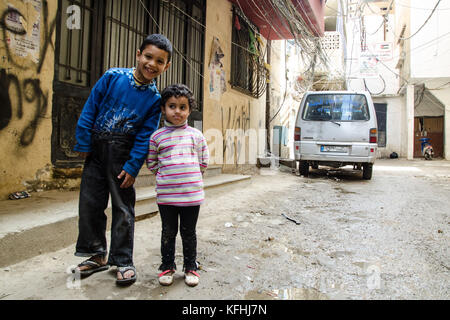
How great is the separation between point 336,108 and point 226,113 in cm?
249

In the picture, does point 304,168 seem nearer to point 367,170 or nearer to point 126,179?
point 367,170

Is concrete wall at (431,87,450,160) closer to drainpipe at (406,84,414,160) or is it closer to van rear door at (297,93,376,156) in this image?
drainpipe at (406,84,414,160)

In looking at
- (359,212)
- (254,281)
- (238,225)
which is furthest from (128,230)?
(359,212)

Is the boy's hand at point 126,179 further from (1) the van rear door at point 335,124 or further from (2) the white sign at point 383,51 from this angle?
(2) the white sign at point 383,51

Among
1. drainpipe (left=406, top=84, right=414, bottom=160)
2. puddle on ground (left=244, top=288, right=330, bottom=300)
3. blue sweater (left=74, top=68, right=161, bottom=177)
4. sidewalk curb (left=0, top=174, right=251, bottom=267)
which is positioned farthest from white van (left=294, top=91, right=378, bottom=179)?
drainpipe (left=406, top=84, right=414, bottom=160)

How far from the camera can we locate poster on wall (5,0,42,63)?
2668 mm

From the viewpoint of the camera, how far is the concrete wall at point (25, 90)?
264 centimetres

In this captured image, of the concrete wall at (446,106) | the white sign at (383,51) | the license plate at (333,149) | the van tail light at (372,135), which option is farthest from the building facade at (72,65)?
the white sign at (383,51)

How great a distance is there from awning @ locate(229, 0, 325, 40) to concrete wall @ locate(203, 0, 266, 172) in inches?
24.5

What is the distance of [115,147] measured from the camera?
5.90 ft

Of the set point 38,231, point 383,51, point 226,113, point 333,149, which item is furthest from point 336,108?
point 383,51

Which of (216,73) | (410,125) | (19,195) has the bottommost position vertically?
(19,195)

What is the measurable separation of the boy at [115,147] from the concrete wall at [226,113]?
4082 mm
